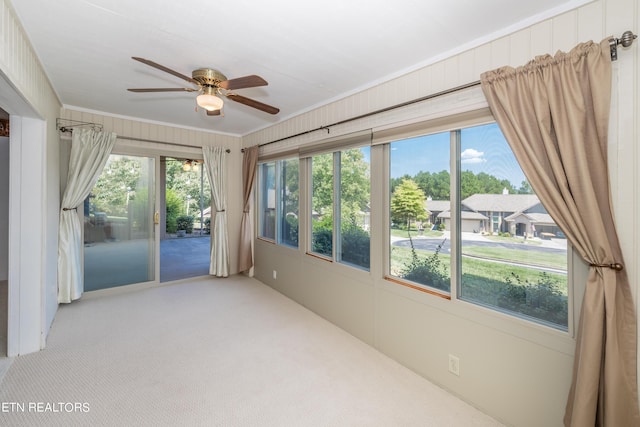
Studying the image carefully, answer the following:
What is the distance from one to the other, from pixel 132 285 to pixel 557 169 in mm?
5051

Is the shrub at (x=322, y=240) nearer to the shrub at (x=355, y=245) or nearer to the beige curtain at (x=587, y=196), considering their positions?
the shrub at (x=355, y=245)

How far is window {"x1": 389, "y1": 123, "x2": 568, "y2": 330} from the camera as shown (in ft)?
5.66

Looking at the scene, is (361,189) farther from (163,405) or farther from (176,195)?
(176,195)

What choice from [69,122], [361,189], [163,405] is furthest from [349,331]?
[69,122]

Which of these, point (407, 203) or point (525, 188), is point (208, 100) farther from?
point (525, 188)

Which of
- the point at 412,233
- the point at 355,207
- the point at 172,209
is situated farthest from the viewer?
the point at 172,209

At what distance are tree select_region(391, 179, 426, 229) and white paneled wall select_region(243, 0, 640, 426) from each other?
237 millimetres

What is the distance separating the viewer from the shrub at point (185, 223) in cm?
995

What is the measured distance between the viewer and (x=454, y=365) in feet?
6.68

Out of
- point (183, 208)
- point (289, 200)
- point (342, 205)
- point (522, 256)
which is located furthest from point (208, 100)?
point (183, 208)

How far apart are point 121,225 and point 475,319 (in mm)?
4576

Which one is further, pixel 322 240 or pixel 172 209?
pixel 172 209

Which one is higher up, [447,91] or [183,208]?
[447,91]

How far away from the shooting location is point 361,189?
115 inches
